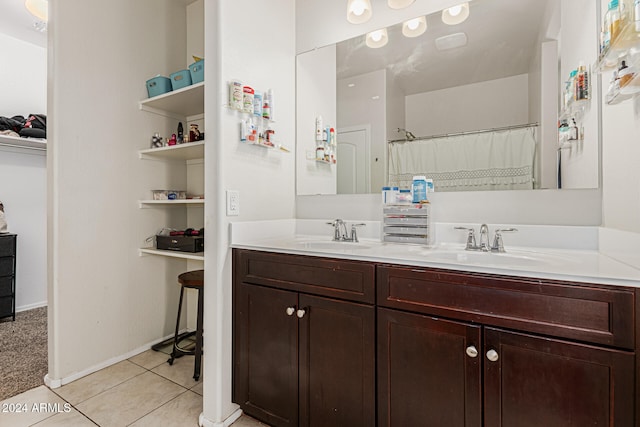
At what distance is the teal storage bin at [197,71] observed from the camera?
2.09 meters

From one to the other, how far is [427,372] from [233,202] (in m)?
1.16

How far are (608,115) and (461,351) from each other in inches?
43.7

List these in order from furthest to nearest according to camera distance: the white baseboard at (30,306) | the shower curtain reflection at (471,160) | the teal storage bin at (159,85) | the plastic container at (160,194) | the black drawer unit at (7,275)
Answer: the white baseboard at (30,306)
the black drawer unit at (7,275)
the plastic container at (160,194)
the teal storage bin at (159,85)
the shower curtain reflection at (471,160)

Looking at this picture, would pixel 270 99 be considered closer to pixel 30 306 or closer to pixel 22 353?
pixel 22 353

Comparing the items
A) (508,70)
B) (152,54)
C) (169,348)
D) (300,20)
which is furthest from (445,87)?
(169,348)

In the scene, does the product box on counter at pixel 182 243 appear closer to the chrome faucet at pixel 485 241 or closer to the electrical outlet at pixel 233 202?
the electrical outlet at pixel 233 202

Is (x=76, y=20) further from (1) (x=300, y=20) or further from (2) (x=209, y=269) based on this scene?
(2) (x=209, y=269)

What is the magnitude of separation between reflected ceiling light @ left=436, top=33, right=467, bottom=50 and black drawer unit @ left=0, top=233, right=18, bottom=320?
3935 millimetres

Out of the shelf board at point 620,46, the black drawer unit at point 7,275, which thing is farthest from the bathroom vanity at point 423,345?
the black drawer unit at point 7,275

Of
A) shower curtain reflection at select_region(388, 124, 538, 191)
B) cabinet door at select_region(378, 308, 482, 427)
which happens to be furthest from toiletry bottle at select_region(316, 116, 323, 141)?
cabinet door at select_region(378, 308, 482, 427)

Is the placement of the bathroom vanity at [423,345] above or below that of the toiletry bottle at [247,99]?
below

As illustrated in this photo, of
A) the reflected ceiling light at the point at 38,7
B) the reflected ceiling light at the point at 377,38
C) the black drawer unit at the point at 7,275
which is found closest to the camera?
the reflected ceiling light at the point at 377,38

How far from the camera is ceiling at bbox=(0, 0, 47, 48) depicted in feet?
8.93

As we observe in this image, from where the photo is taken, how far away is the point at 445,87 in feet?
5.76
